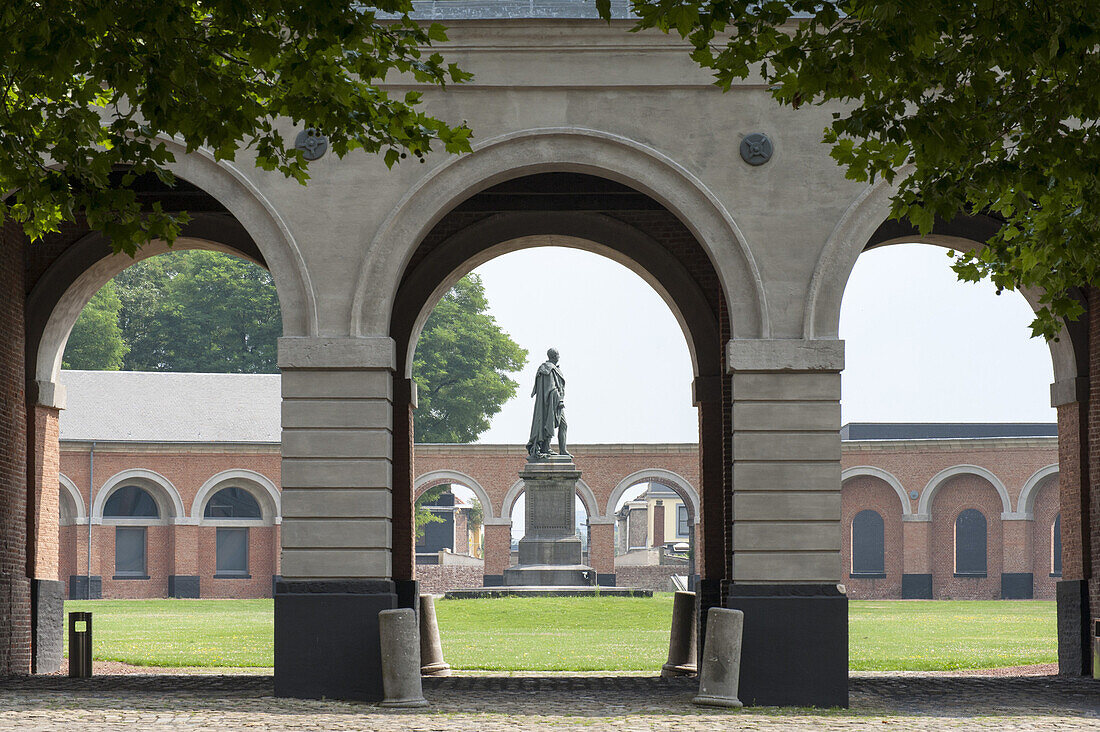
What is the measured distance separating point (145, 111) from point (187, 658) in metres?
11.2

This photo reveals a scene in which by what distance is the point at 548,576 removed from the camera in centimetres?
3294

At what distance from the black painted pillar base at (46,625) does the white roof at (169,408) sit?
2507 cm

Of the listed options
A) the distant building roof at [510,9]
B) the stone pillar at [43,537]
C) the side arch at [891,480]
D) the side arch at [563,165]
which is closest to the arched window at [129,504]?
the side arch at [891,480]

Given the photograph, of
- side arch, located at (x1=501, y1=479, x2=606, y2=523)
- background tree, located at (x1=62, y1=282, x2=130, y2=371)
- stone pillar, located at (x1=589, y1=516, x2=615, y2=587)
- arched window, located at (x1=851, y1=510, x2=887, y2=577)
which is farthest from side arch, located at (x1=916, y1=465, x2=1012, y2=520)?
background tree, located at (x1=62, y1=282, x2=130, y2=371)

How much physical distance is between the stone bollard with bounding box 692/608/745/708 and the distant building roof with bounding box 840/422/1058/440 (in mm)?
43784

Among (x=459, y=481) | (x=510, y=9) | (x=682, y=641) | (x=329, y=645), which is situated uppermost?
(x=510, y=9)

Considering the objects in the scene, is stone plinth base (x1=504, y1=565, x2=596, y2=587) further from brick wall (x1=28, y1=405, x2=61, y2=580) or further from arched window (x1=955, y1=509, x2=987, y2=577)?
brick wall (x1=28, y1=405, x2=61, y2=580)

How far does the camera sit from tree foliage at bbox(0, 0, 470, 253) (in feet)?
22.0

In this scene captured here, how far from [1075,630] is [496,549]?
27.4 m

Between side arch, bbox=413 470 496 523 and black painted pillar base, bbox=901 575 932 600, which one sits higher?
side arch, bbox=413 470 496 523

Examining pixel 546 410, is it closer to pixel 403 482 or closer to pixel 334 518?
pixel 403 482

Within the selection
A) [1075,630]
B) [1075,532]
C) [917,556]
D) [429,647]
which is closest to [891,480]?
[917,556]

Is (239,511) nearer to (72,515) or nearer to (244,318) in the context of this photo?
(72,515)

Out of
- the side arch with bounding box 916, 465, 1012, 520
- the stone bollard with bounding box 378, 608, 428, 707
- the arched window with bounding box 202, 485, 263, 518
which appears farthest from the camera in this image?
the arched window with bounding box 202, 485, 263, 518
